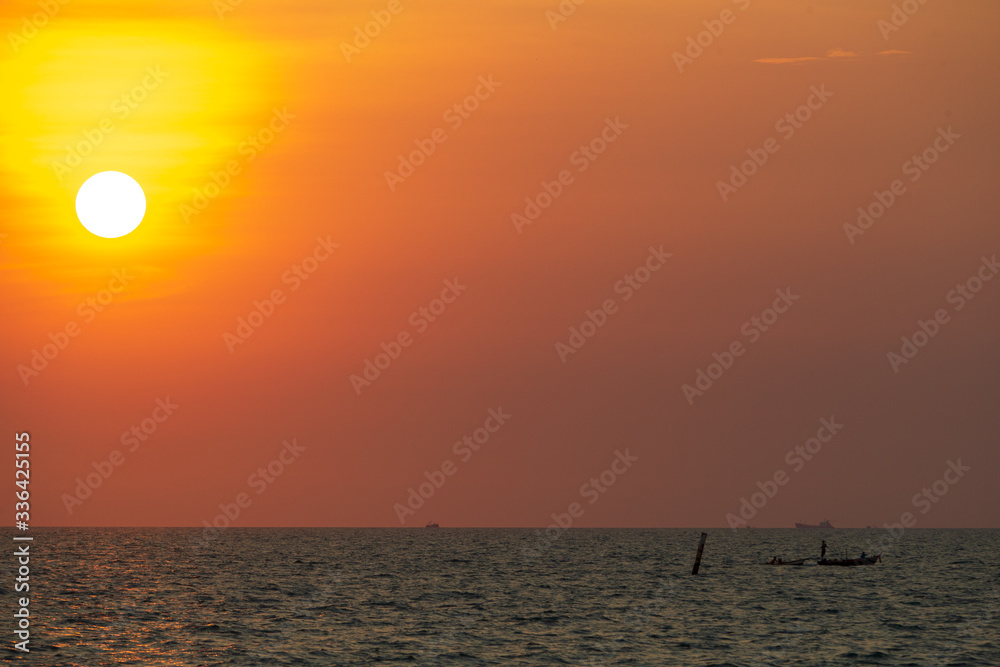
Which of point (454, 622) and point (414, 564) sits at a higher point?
point (414, 564)

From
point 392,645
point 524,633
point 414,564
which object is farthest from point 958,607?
point 414,564

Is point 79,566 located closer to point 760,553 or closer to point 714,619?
point 714,619

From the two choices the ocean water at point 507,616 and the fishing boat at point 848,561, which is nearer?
the ocean water at point 507,616

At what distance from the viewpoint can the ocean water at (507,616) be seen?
5788cm

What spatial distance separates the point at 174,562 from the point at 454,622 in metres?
84.8

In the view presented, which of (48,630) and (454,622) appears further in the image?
(454,622)

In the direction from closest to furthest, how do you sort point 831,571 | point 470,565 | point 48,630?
point 48,630
point 831,571
point 470,565

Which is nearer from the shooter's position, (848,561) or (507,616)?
(507,616)

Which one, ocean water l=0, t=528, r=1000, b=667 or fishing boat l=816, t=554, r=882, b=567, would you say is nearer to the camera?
ocean water l=0, t=528, r=1000, b=667

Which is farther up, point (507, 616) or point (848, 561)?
point (848, 561)

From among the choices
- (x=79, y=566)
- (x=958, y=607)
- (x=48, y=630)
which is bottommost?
(x=958, y=607)

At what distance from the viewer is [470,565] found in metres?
142

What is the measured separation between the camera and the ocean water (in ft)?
190

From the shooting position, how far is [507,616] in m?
75.2
